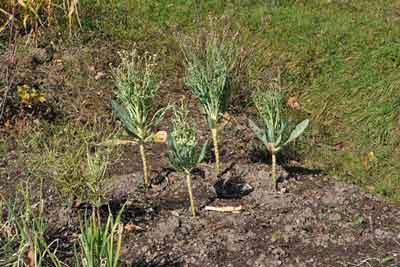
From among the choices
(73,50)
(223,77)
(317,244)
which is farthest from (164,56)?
(317,244)

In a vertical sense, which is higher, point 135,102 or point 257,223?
point 135,102

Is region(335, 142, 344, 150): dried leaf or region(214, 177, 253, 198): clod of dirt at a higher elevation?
region(214, 177, 253, 198): clod of dirt

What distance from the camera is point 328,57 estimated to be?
6.50m

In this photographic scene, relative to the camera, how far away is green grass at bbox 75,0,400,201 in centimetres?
536

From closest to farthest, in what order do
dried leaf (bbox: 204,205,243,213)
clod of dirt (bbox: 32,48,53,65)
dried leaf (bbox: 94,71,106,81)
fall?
dried leaf (bbox: 204,205,243,213)
dried leaf (bbox: 94,71,106,81)
clod of dirt (bbox: 32,48,53,65)

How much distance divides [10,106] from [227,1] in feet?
8.94

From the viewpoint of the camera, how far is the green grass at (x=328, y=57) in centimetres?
536

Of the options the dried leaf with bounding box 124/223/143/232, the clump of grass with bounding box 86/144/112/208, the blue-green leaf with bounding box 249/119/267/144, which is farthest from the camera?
the blue-green leaf with bounding box 249/119/267/144

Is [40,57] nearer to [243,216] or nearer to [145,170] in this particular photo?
[145,170]

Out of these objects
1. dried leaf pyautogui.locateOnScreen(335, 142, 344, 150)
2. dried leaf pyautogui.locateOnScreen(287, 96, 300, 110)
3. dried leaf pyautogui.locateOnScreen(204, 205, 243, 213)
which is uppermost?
dried leaf pyautogui.locateOnScreen(287, 96, 300, 110)

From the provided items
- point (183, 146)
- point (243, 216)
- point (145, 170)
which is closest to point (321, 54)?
point (145, 170)

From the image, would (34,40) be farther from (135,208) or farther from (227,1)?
(135,208)

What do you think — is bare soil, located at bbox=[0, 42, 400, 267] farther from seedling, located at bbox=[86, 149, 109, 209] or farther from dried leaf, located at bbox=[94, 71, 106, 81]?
dried leaf, located at bbox=[94, 71, 106, 81]

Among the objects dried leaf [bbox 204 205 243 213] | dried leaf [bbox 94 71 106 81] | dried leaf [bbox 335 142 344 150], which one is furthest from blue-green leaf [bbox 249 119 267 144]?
dried leaf [bbox 94 71 106 81]
